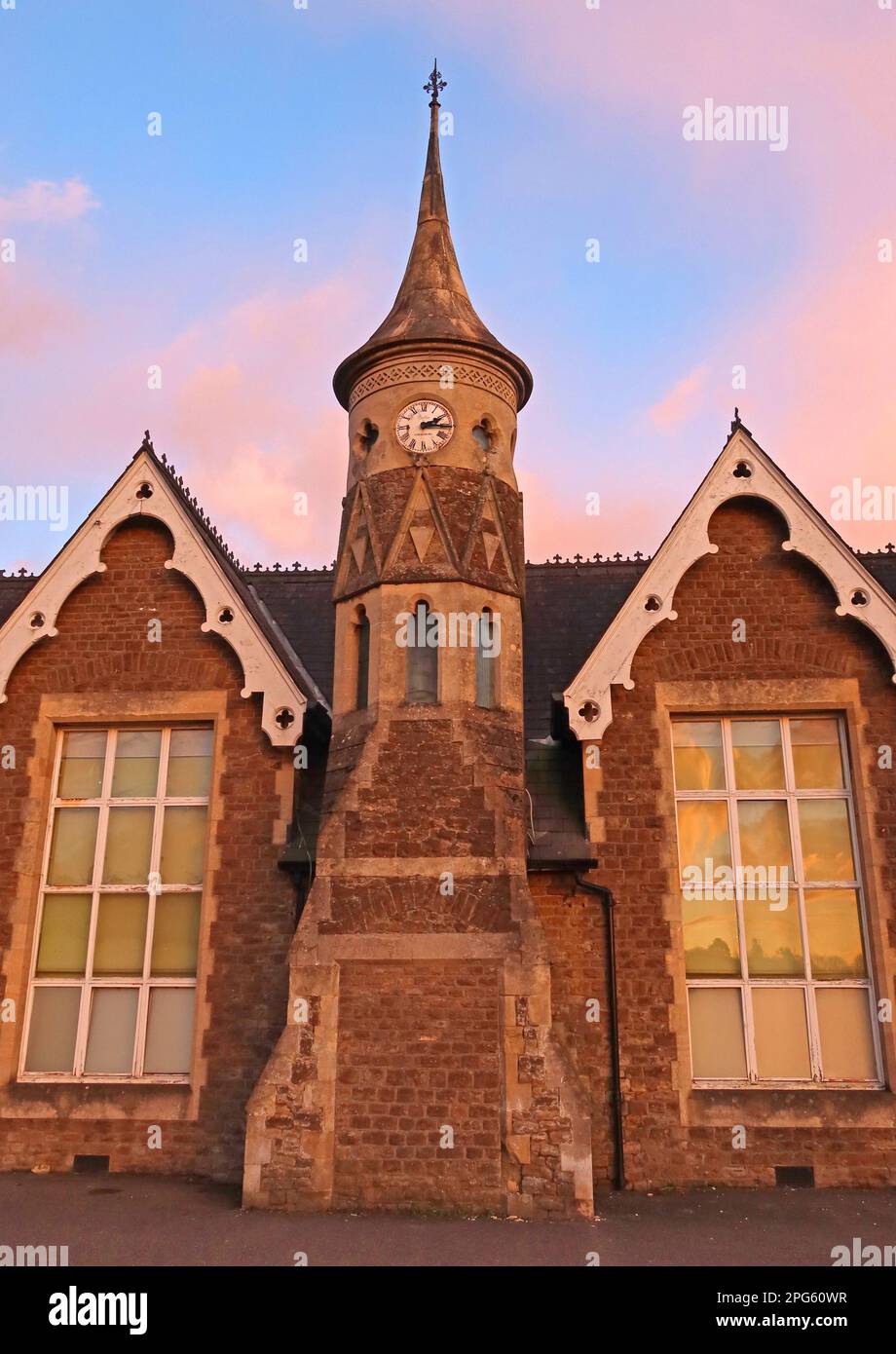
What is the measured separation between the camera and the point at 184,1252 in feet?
26.2

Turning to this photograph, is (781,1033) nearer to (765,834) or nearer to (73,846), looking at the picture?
(765,834)

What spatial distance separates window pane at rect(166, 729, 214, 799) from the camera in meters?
12.6

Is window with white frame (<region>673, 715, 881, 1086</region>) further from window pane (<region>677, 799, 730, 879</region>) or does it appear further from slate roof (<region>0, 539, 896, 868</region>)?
slate roof (<region>0, 539, 896, 868</region>)

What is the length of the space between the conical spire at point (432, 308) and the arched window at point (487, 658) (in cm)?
330

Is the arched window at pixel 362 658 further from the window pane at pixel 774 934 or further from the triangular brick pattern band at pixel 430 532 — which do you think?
the window pane at pixel 774 934

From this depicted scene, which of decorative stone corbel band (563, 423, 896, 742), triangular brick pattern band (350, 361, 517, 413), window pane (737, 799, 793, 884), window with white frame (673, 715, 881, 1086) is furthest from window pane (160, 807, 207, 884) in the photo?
window pane (737, 799, 793, 884)

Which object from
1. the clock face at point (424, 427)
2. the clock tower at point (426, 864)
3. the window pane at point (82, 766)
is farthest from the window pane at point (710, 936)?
the window pane at point (82, 766)

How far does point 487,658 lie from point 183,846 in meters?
4.37

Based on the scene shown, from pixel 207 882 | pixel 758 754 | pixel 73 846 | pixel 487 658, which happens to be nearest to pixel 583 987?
pixel 758 754

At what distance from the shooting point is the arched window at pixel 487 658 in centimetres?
1122

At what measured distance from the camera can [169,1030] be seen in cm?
1175

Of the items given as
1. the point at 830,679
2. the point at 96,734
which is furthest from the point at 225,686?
the point at 830,679

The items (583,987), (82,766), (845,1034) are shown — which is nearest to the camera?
(583,987)
